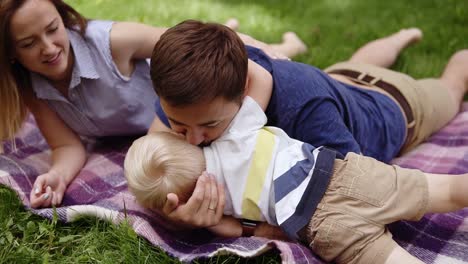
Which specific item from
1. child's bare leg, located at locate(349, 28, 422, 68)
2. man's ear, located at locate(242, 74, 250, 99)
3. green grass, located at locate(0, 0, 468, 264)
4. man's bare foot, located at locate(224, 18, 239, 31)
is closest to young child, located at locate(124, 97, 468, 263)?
man's ear, located at locate(242, 74, 250, 99)

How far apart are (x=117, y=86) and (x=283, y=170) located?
1.03 meters

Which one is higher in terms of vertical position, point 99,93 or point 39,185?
point 99,93

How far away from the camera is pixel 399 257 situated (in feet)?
5.73

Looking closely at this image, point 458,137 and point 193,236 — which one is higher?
point 458,137

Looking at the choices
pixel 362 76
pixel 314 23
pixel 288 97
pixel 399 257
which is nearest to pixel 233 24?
pixel 314 23

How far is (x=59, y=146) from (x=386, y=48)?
1.83 meters

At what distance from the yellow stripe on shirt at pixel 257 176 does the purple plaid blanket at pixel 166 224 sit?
97 millimetres

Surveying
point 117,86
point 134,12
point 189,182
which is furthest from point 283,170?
point 134,12

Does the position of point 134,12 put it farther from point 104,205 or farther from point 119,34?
point 104,205

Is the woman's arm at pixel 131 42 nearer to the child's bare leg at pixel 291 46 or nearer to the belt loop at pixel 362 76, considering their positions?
the belt loop at pixel 362 76

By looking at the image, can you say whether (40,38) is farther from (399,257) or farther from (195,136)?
(399,257)

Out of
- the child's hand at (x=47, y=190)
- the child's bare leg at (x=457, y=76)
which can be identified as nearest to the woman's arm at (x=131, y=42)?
the child's hand at (x=47, y=190)

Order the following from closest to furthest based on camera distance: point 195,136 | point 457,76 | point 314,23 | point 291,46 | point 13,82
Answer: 1. point 195,136
2. point 13,82
3. point 457,76
4. point 291,46
5. point 314,23

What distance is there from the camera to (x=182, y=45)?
1789mm
